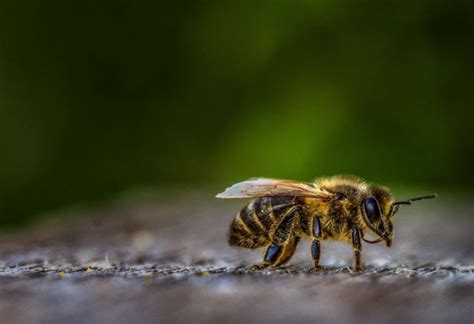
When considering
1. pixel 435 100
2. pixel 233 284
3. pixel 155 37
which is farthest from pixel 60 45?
pixel 233 284

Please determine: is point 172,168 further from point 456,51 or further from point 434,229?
point 434,229

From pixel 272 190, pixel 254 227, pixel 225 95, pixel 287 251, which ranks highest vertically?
pixel 225 95

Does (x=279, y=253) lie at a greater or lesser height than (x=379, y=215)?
lesser

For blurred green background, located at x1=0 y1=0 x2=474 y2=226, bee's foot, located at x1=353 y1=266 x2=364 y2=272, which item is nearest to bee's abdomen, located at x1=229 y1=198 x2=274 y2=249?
bee's foot, located at x1=353 y1=266 x2=364 y2=272

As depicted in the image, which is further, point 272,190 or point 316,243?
point 272,190

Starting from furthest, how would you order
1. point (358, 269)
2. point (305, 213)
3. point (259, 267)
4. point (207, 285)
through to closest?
1. point (305, 213)
2. point (259, 267)
3. point (358, 269)
4. point (207, 285)

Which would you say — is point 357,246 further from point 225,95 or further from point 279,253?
point 225,95

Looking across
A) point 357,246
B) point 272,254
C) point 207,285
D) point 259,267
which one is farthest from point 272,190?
point 207,285

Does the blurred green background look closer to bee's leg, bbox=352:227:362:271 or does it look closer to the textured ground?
the textured ground
